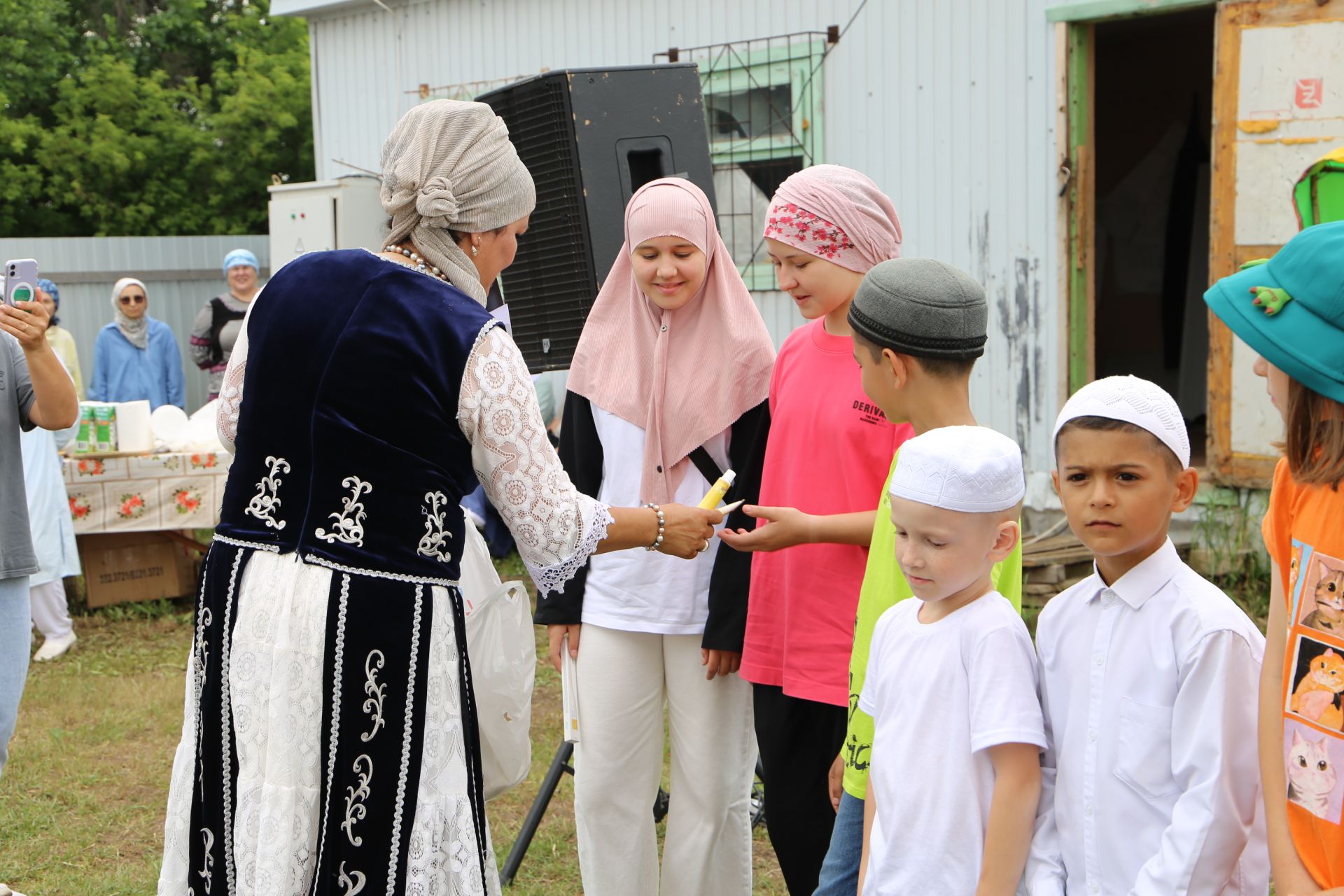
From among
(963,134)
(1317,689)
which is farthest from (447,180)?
(963,134)

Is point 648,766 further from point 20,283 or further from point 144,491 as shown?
point 144,491

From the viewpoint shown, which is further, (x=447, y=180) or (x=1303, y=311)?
(x=447, y=180)

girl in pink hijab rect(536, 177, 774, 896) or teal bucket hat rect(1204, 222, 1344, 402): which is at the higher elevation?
teal bucket hat rect(1204, 222, 1344, 402)

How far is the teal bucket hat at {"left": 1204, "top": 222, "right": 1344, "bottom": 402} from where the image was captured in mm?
1558

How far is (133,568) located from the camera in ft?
24.3

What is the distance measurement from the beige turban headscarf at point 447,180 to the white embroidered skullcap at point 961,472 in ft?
2.99

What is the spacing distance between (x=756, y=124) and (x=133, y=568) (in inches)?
171

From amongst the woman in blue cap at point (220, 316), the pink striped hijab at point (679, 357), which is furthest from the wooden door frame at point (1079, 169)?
the woman in blue cap at point (220, 316)

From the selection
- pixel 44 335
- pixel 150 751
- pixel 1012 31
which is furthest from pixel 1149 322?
pixel 44 335

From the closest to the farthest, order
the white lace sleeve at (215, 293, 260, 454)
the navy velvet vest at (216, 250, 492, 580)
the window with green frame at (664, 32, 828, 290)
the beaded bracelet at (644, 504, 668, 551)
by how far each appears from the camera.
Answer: the navy velvet vest at (216, 250, 492, 580)
the white lace sleeve at (215, 293, 260, 454)
the beaded bracelet at (644, 504, 668, 551)
the window with green frame at (664, 32, 828, 290)

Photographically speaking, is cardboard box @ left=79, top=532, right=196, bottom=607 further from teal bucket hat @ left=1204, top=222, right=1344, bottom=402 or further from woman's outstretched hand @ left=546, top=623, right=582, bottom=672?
teal bucket hat @ left=1204, top=222, right=1344, bottom=402

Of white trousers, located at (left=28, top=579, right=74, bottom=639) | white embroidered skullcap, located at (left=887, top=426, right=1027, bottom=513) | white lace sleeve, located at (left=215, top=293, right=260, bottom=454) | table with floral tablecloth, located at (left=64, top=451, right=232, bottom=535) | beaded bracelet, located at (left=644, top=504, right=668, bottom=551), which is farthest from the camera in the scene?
table with floral tablecloth, located at (left=64, top=451, right=232, bottom=535)

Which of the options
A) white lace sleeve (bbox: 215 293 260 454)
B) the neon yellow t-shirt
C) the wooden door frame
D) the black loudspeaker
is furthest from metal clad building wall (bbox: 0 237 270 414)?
the neon yellow t-shirt

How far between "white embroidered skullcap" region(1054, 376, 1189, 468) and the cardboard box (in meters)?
6.55
